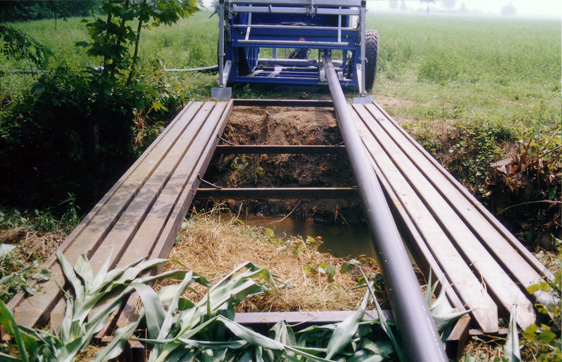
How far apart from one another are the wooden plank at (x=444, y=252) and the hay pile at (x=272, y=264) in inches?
14.9

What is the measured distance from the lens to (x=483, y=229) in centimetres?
255

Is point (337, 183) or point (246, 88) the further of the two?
Result: point (246, 88)

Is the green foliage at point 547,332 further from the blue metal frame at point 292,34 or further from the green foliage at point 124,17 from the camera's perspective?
the blue metal frame at point 292,34

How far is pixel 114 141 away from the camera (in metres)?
A: 5.09

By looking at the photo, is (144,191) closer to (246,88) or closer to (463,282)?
(463,282)

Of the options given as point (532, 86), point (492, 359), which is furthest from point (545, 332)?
point (532, 86)

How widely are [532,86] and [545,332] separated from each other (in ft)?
26.0

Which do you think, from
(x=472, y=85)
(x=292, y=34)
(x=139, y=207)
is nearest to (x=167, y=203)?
(x=139, y=207)

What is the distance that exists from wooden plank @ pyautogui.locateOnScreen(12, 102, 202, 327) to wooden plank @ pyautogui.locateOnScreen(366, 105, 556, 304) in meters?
2.03

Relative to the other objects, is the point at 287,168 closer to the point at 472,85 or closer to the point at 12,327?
the point at 12,327

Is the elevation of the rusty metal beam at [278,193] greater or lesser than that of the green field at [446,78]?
lesser

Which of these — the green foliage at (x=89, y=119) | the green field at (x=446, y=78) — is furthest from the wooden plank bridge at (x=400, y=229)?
the green field at (x=446, y=78)

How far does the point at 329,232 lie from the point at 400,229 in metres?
1.98

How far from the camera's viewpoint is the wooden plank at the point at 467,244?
76.6 inches
